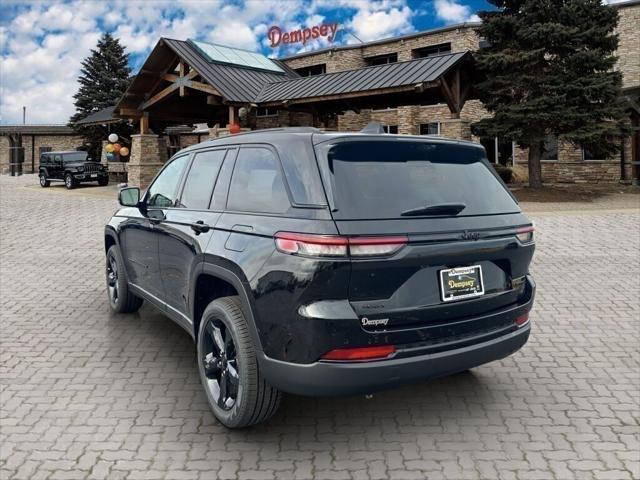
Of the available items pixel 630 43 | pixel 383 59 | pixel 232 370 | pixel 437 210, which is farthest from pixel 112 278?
pixel 383 59

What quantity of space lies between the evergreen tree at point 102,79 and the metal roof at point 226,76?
77.7ft

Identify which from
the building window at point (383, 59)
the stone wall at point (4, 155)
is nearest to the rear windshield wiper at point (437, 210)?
the building window at point (383, 59)

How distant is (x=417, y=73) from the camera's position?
704 inches

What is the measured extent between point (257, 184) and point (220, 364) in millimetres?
1197

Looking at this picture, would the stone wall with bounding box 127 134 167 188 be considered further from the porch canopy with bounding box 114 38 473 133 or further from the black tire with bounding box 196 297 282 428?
the black tire with bounding box 196 297 282 428

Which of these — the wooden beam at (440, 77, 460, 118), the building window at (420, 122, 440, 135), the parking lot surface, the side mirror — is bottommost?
the parking lot surface

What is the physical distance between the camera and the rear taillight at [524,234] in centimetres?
367

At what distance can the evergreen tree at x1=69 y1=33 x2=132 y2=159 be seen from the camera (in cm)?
4453

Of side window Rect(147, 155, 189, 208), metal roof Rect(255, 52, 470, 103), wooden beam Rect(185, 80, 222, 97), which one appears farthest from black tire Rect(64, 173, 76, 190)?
side window Rect(147, 155, 189, 208)

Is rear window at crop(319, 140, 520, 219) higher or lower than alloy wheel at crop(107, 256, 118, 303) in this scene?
higher

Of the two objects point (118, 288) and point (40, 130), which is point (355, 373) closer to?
point (118, 288)

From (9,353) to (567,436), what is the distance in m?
4.55

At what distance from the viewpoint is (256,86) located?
22859 mm

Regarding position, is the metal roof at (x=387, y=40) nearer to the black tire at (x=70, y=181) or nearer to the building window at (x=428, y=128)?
the building window at (x=428, y=128)
